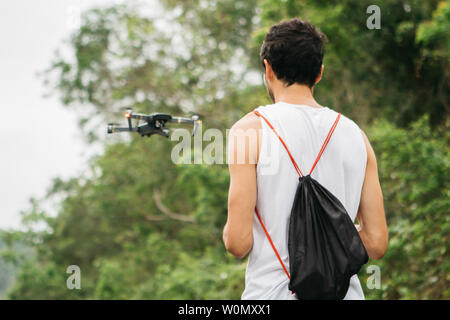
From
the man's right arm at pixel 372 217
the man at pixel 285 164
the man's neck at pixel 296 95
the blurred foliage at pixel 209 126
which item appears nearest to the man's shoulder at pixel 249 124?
the man at pixel 285 164

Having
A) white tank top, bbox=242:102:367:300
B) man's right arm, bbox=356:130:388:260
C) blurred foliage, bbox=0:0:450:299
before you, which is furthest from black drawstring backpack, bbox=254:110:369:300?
blurred foliage, bbox=0:0:450:299

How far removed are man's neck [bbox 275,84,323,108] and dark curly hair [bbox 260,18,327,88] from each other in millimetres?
16

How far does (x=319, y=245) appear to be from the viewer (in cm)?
147

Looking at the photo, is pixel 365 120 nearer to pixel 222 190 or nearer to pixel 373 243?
pixel 222 190

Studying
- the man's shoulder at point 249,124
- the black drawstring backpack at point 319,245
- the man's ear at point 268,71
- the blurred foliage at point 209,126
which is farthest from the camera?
the blurred foliage at point 209,126

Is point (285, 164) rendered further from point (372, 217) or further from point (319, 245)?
point (372, 217)

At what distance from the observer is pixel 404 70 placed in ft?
33.0

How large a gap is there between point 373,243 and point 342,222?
0.23 metres

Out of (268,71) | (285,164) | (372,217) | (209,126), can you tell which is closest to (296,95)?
(268,71)

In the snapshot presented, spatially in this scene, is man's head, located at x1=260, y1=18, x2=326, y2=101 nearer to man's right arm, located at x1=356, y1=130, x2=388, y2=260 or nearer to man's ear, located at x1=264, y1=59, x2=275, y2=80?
man's ear, located at x1=264, y1=59, x2=275, y2=80

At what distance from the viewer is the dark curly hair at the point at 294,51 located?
1598 millimetres

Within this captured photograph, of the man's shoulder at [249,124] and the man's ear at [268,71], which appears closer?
the man's shoulder at [249,124]

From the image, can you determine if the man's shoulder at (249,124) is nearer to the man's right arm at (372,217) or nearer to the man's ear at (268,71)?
the man's ear at (268,71)
